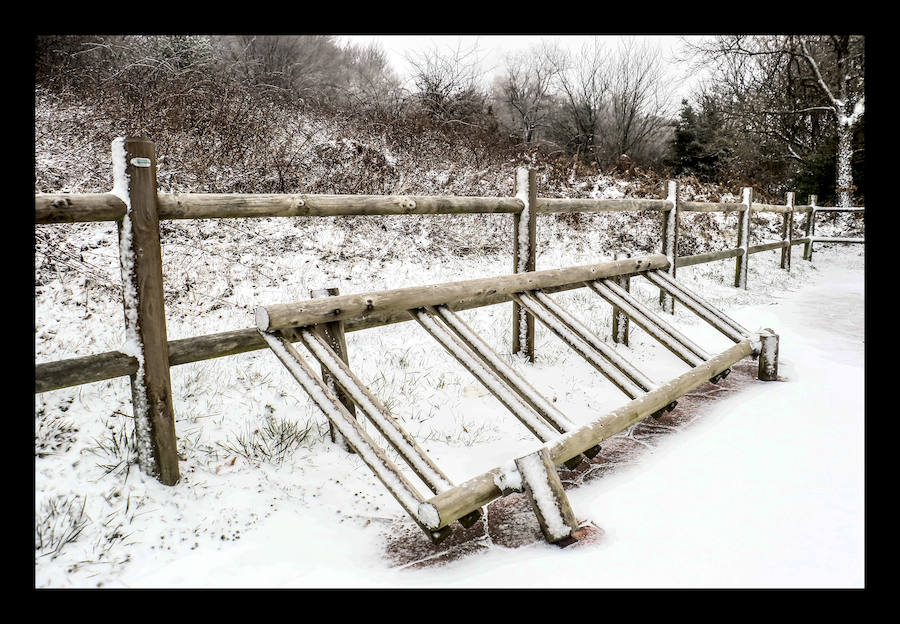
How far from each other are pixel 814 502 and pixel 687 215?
10.2m

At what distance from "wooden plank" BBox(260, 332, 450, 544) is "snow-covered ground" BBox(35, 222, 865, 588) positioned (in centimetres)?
23

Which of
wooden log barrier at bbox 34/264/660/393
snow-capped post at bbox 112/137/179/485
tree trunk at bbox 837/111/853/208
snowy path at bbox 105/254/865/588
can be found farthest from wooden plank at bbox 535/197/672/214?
tree trunk at bbox 837/111/853/208

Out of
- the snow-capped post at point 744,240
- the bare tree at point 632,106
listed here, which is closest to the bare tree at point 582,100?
the bare tree at point 632,106

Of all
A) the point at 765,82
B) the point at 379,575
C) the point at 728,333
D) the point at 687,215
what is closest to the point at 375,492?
the point at 379,575

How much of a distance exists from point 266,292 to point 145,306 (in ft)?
10.1

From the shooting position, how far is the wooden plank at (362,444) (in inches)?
87.1

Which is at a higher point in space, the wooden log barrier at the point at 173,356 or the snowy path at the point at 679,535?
the wooden log barrier at the point at 173,356

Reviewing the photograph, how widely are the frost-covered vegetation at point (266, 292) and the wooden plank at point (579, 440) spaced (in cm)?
60

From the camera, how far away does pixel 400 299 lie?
117 inches

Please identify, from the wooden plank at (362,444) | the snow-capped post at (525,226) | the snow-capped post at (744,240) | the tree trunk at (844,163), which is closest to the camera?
the wooden plank at (362,444)

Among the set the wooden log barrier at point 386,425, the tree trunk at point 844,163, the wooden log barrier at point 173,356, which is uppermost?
the tree trunk at point 844,163

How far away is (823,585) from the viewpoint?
2.01 metres

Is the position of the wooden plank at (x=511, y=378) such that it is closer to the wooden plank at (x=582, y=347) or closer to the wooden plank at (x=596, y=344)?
the wooden plank at (x=582, y=347)
